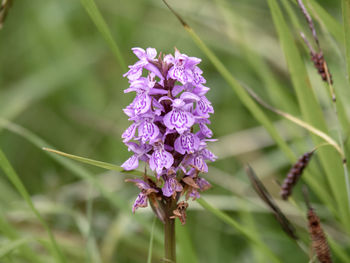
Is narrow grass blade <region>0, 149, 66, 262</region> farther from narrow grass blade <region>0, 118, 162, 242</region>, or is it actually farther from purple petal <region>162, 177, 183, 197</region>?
purple petal <region>162, 177, 183, 197</region>

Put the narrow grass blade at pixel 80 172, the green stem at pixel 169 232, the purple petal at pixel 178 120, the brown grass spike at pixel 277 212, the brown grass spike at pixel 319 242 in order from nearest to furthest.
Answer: the purple petal at pixel 178 120, the green stem at pixel 169 232, the brown grass spike at pixel 319 242, the brown grass spike at pixel 277 212, the narrow grass blade at pixel 80 172

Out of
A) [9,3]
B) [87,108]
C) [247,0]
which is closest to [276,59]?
[247,0]

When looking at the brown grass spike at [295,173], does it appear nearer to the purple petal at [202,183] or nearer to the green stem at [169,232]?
the purple petal at [202,183]

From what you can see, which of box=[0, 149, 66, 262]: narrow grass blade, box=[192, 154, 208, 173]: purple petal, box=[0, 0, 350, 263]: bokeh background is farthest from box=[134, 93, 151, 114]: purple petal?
box=[0, 0, 350, 263]: bokeh background

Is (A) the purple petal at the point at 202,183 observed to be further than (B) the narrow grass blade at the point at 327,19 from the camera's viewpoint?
No

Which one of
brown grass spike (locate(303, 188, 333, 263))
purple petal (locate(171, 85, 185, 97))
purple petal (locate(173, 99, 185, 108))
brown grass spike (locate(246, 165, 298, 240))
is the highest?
purple petal (locate(171, 85, 185, 97))

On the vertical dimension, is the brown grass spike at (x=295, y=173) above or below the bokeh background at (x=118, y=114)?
below

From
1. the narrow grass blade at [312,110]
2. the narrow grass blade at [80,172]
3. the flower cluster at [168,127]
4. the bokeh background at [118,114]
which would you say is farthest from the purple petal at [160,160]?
the bokeh background at [118,114]
